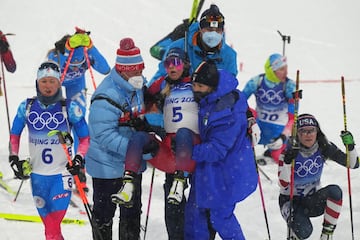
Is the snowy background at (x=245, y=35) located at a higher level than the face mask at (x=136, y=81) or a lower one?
higher

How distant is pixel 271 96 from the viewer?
7.52 meters

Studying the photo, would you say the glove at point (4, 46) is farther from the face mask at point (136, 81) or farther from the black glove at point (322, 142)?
the black glove at point (322, 142)

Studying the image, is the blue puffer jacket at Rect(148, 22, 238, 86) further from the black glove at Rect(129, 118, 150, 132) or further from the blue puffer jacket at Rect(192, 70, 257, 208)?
the blue puffer jacket at Rect(192, 70, 257, 208)

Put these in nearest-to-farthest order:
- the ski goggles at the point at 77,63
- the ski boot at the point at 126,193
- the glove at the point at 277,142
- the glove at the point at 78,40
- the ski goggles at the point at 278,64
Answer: the ski boot at the point at 126,193 < the glove at the point at 78,40 < the ski goggles at the point at 77,63 < the ski goggles at the point at 278,64 < the glove at the point at 277,142

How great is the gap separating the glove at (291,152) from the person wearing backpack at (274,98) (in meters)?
2.64

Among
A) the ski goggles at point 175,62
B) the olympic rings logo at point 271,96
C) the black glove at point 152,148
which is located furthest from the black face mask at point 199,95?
the olympic rings logo at point 271,96

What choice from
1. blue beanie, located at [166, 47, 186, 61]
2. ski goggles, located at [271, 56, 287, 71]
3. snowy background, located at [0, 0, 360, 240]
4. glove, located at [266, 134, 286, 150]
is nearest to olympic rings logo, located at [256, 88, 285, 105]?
ski goggles, located at [271, 56, 287, 71]

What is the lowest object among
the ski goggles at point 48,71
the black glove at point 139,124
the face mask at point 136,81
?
the black glove at point 139,124

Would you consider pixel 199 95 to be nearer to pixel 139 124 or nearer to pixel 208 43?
pixel 139 124

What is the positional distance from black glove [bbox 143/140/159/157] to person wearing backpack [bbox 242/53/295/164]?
356 cm

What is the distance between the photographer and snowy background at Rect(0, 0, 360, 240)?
12.7 meters

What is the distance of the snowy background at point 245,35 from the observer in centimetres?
1266

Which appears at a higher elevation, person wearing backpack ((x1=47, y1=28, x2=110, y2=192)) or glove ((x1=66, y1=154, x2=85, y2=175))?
person wearing backpack ((x1=47, y1=28, x2=110, y2=192))

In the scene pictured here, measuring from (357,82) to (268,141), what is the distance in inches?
Result: 315
